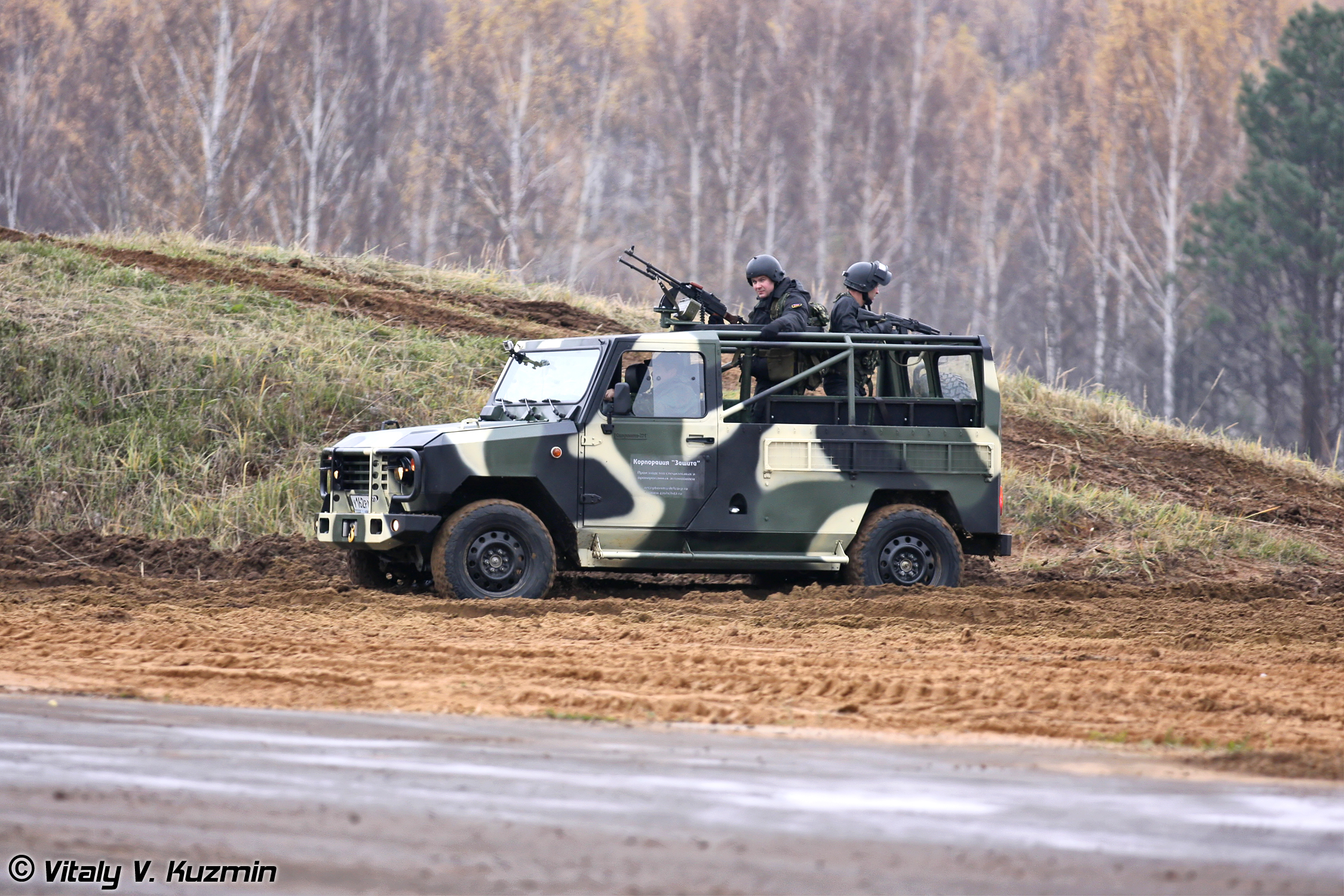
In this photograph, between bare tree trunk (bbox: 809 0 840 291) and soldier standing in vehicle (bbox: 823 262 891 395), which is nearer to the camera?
soldier standing in vehicle (bbox: 823 262 891 395)

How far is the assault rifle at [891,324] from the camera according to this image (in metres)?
11.9

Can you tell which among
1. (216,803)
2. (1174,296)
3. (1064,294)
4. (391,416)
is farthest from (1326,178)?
(216,803)

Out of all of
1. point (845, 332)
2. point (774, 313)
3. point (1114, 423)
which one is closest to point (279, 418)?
point (774, 313)

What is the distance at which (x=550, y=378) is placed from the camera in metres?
11.0

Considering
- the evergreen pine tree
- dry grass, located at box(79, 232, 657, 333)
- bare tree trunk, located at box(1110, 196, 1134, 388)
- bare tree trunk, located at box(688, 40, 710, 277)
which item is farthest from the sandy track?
bare tree trunk, located at box(688, 40, 710, 277)

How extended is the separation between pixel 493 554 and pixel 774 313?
2992 millimetres

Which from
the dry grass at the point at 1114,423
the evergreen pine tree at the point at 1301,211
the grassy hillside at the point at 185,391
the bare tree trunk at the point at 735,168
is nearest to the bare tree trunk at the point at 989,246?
the bare tree trunk at the point at 735,168

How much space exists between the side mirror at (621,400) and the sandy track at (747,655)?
1315 millimetres

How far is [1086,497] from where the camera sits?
15.5 metres

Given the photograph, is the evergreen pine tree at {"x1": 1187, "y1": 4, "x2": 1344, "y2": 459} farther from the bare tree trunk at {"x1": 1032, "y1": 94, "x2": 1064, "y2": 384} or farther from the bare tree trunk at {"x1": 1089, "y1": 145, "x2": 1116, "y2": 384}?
the bare tree trunk at {"x1": 1032, "y1": 94, "x2": 1064, "y2": 384}

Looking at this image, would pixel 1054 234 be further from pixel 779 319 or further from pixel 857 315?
pixel 779 319

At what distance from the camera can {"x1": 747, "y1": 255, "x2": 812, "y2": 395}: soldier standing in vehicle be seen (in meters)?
11.1

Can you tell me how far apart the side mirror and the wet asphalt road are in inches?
189

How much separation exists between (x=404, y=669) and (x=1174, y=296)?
3219 centimetres
